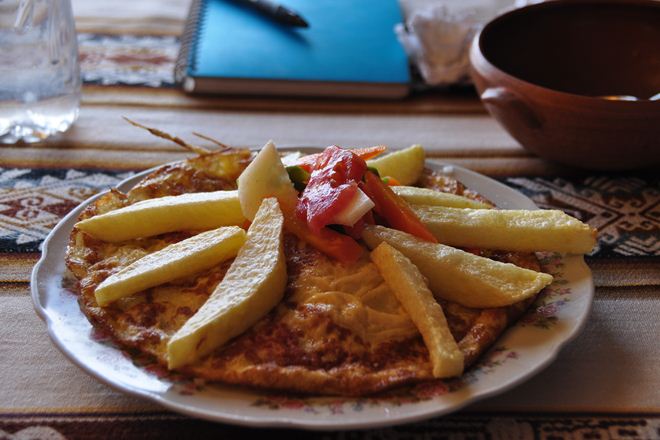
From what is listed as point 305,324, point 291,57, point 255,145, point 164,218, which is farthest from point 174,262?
point 291,57

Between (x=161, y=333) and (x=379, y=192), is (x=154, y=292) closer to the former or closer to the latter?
(x=161, y=333)

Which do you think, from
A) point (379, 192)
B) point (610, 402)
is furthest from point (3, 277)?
point (610, 402)

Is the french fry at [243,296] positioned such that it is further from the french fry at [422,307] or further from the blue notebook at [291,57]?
the blue notebook at [291,57]

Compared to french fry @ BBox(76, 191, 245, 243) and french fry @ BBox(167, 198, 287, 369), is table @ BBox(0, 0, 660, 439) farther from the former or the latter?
french fry @ BBox(76, 191, 245, 243)

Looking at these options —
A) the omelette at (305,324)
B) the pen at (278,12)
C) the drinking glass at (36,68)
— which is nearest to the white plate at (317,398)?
the omelette at (305,324)

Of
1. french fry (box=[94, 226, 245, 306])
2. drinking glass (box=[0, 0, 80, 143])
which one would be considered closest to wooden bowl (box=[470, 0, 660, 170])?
french fry (box=[94, 226, 245, 306])
